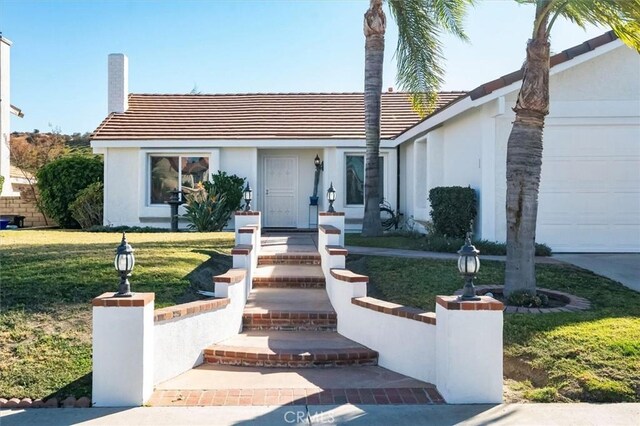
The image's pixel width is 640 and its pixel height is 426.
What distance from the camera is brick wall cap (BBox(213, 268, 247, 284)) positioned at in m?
6.84

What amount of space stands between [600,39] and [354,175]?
8128 mm

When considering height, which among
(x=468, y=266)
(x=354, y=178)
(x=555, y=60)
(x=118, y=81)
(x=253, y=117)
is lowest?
(x=468, y=266)

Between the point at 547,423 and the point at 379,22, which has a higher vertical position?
the point at 379,22

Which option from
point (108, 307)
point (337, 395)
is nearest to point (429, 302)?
point (337, 395)

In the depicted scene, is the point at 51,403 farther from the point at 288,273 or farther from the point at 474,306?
the point at 288,273

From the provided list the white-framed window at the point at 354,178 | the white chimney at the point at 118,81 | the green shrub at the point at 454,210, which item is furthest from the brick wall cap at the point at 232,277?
the white chimney at the point at 118,81

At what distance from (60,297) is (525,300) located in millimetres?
5697

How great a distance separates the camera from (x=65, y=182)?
19.3 meters

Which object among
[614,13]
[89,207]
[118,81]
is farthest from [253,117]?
[614,13]

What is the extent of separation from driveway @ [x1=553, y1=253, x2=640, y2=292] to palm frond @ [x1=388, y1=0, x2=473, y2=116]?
5.55 metres

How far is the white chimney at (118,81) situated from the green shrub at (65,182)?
2069 millimetres

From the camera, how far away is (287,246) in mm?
11547

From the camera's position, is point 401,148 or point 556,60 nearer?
point 556,60

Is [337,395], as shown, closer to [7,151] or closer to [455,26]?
[455,26]
